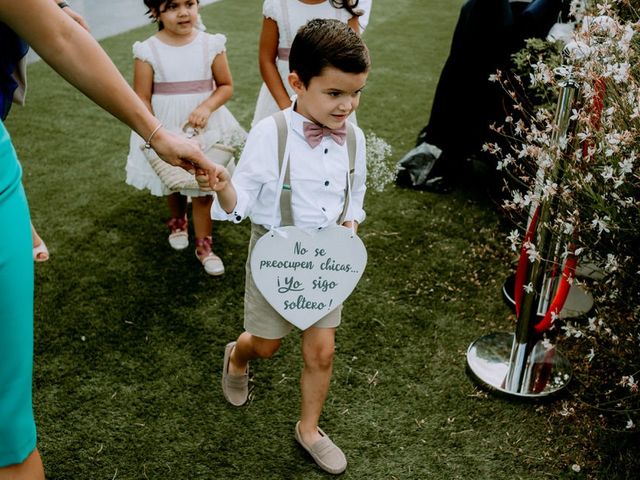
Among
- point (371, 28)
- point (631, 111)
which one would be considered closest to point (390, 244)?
point (631, 111)

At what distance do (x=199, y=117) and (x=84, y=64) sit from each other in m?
1.62

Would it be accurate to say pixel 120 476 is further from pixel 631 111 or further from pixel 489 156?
pixel 489 156

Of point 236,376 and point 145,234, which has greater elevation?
point 236,376

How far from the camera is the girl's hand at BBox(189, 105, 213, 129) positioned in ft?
9.97

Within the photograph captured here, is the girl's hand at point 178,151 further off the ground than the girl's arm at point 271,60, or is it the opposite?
the girl's hand at point 178,151

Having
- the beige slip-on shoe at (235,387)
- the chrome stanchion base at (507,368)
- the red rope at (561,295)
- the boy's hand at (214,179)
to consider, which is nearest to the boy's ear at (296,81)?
the boy's hand at (214,179)

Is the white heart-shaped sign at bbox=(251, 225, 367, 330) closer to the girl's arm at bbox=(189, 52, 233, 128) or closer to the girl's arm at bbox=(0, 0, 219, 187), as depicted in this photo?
the girl's arm at bbox=(0, 0, 219, 187)

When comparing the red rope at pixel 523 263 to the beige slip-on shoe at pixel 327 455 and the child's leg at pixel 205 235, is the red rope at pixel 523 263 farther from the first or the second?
the child's leg at pixel 205 235

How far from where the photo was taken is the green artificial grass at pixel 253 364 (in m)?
2.29

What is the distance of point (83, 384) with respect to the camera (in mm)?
2559

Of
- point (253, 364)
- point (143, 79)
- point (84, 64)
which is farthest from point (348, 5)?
point (84, 64)

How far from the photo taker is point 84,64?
1.43 m

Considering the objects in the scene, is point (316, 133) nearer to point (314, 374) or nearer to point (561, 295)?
point (314, 374)

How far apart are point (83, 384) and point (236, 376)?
60 cm
